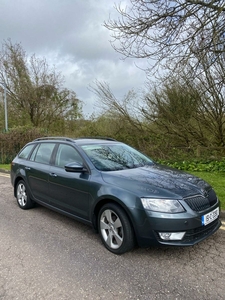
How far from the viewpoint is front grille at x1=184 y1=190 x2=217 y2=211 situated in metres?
2.92

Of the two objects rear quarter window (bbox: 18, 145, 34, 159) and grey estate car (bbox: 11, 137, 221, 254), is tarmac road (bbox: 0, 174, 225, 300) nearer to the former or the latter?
grey estate car (bbox: 11, 137, 221, 254)

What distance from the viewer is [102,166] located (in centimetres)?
370

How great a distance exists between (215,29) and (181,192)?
4.42 metres

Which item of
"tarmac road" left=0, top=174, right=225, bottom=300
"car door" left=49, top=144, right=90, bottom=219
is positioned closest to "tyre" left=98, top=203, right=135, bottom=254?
"tarmac road" left=0, top=174, right=225, bottom=300

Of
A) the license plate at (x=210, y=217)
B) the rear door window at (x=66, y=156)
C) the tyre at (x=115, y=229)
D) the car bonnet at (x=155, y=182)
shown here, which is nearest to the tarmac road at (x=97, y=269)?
the tyre at (x=115, y=229)

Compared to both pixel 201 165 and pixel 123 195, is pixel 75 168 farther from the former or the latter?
pixel 201 165

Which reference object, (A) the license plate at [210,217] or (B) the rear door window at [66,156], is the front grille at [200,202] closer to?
(A) the license plate at [210,217]

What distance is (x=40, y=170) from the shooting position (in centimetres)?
456

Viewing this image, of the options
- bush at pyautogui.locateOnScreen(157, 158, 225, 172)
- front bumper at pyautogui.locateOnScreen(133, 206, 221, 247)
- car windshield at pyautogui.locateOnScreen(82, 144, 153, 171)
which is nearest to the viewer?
front bumper at pyautogui.locateOnScreen(133, 206, 221, 247)

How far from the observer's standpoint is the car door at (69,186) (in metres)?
3.58

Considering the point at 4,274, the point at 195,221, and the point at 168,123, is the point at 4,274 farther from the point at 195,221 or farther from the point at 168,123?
the point at 168,123

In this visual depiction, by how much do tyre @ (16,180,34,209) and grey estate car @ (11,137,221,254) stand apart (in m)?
0.43

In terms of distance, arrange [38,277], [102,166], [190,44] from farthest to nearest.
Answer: [190,44] < [102,166] < [38,277]

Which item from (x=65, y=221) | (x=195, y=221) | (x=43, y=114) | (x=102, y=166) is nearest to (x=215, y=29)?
(x=102, y=166)
